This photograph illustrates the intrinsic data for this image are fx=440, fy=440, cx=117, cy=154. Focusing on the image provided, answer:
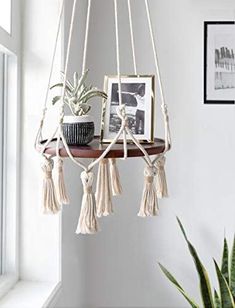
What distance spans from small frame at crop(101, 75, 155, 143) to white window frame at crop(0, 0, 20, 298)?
0.62 meters

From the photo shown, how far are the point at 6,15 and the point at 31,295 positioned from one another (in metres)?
0.97

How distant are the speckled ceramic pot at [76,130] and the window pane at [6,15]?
25.5 inches

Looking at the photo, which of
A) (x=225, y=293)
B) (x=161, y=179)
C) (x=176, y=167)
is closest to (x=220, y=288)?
(x=225, y=293)

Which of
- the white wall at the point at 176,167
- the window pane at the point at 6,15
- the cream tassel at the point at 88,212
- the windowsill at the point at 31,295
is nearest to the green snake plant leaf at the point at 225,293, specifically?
the white wall at the point at 176,167

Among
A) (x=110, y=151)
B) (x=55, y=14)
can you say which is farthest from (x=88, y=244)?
(x=110, y=151)

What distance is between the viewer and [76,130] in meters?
0.99

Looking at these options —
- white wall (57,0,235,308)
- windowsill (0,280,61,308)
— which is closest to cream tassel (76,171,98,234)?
windowsill (0,280,61,308)

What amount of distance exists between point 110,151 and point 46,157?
0.17m

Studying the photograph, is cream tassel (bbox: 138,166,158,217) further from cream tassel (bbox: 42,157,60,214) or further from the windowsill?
the windowsill

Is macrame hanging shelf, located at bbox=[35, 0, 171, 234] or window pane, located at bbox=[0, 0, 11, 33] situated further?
window pane, located at bbox=[0, 0, 11, 33]

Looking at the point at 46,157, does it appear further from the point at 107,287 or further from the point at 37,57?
the point at 107,287

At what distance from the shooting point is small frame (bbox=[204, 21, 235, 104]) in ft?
6.56

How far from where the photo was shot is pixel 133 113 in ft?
3.46

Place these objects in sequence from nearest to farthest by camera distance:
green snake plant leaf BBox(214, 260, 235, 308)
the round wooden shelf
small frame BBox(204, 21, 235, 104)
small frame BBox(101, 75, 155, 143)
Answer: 1. the round wooden shelf
2. small frame BBox(101, 75, 155, 143)
3. green snake plant leaf BBox(214, 260, 235, 308)
4. small frame BBox(204, 21, 235, 104)
